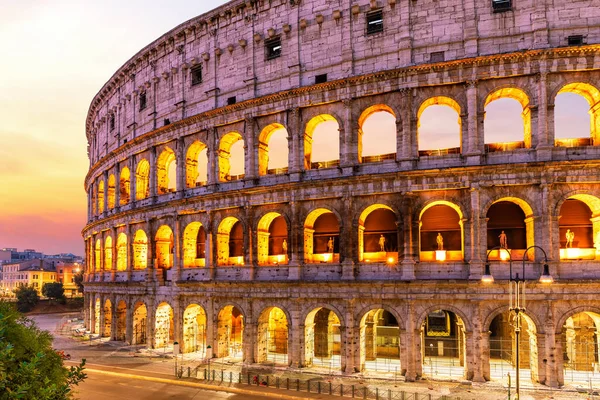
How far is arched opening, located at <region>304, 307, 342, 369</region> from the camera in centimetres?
2956

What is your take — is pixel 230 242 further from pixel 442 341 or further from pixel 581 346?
pixel 581 346

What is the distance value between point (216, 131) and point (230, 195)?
5009 millimetres

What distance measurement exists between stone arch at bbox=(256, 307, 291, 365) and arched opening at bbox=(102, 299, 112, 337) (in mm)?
18363

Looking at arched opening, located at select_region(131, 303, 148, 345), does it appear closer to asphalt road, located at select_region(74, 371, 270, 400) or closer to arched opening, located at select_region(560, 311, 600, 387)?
asphalt road, located at select_region(74, 371, 270, 400)

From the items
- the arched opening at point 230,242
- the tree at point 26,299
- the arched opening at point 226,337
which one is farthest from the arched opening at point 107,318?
the tree at point 26,299

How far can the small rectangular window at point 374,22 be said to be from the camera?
94.8 ft

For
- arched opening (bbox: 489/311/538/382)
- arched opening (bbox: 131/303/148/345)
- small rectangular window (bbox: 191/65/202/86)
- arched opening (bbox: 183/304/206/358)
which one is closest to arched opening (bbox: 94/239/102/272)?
arched opening (bbox: 131/303/148/345)

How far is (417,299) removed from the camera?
26.1m

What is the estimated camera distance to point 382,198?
90.8 feet

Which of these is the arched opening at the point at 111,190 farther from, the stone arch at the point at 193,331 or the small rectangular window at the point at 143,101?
the stone arch at the point at 193,331

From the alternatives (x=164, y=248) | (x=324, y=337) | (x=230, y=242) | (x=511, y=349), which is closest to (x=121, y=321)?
(x=164, y=248)

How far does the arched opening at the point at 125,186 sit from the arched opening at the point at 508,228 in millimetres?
30246

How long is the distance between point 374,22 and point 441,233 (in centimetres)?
1295

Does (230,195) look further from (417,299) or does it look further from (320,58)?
(417,299)
